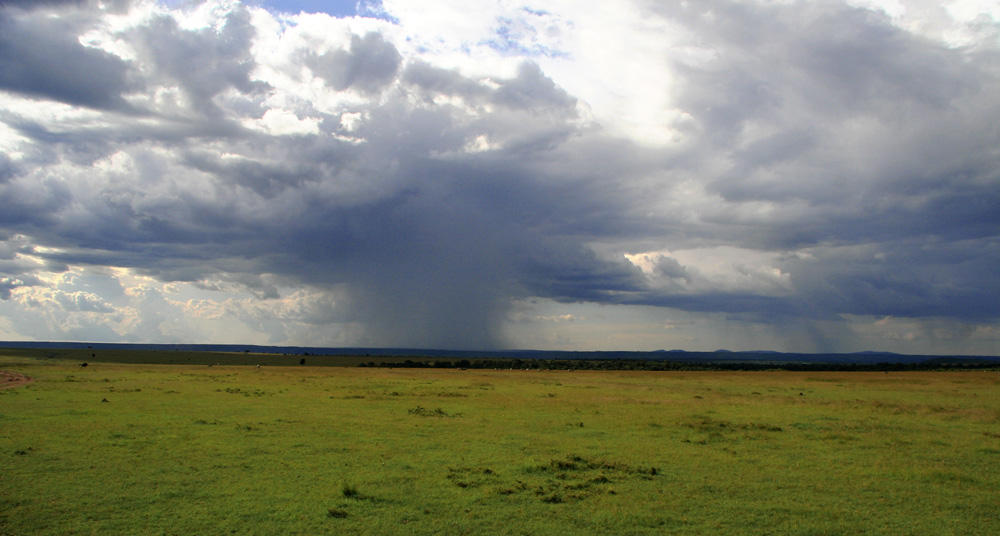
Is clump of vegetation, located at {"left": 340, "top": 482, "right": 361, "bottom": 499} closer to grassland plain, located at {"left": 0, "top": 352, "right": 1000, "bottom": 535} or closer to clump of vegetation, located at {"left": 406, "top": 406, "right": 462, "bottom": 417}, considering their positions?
grassland plain, located at {"left": 0, "top": 352, "right": 1000, "bottom": 535}

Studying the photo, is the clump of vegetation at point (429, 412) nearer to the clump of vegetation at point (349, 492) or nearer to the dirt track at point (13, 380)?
the clump of vegetation at point (349, 492)

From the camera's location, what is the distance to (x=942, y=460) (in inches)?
736

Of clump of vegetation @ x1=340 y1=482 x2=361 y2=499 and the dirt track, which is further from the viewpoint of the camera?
the dirt track

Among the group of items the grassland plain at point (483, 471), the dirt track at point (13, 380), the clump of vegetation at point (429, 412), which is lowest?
the dirt track at point (13, 380)

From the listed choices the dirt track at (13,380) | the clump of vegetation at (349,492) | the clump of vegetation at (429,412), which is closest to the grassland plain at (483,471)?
the clump of vegetation at (349,492)

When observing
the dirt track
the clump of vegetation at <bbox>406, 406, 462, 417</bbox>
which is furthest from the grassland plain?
the dirt track

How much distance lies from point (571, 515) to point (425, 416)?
53.6 ft

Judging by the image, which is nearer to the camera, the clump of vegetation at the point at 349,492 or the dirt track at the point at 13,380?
the clump of vegetation at the point at 349,492

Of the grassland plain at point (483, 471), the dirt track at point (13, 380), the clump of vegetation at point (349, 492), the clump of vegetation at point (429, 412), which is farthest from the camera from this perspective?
the dirt track at point (13, 380)

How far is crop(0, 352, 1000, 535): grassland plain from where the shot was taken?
11.8 meters

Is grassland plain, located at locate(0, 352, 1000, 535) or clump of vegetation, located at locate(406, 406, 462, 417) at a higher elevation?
grassland plain, located at locate(0, 352, 1000, 535)

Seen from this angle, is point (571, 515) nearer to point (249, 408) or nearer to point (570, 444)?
point (570, 444)

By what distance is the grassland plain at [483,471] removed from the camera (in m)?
11.8

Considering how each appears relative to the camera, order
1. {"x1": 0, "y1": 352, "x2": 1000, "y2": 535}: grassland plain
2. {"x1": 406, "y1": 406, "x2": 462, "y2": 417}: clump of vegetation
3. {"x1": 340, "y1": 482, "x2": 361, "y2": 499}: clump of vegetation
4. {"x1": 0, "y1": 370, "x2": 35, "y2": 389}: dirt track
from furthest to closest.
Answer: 1. {"x1": 0, "y1": 370, "x2": 35, "y2": 389}: dirt track
2. {"x1": 406, "y1": 406, "x2": 462, "y2": 417}: clump of vegetation
3. {"x1": 340, "y1": 482, "x2": 361, "y2": 499}: clump of vegetation
4. {"x1": 0, "y1": 352, "x2": 1000, "y2": 535}: grassland plain
